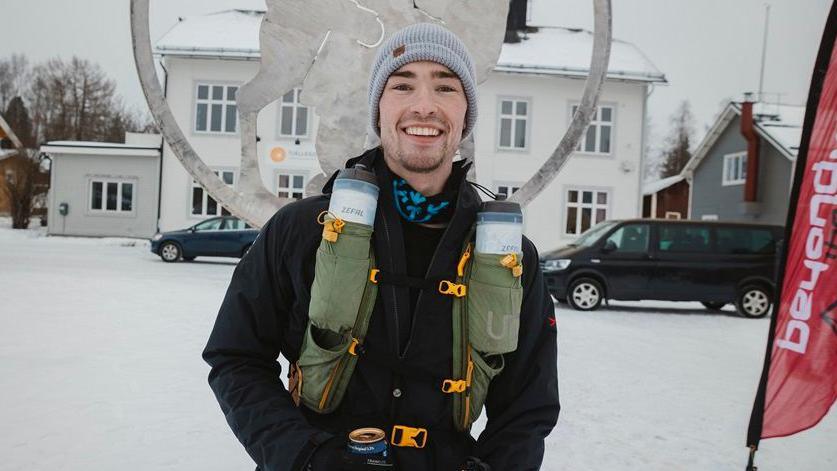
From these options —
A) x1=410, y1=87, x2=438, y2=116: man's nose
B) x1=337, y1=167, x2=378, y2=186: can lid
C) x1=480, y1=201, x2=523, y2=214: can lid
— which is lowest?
x1=480, y1=201, x2=523, y2=214: can lid

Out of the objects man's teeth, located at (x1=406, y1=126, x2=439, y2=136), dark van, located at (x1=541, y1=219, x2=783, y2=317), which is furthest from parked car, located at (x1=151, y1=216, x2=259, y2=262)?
man's teeth, located at (x1=406, y1=126, x2=439, y2=136)

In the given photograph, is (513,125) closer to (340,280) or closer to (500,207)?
(500,207)

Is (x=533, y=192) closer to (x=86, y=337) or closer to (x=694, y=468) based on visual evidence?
(x=694, y=468)

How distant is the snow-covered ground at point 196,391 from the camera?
4477mm

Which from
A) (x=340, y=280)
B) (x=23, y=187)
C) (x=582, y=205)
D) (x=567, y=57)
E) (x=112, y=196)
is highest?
(x=567, y=57)

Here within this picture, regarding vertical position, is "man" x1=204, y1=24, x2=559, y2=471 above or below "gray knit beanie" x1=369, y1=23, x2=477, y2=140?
below

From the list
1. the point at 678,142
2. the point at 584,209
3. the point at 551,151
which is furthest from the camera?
the point at 678,142

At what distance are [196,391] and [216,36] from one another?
17699 mm

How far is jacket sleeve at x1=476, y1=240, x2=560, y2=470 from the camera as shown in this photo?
77.5 inches

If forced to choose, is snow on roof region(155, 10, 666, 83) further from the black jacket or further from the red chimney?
the black jacket

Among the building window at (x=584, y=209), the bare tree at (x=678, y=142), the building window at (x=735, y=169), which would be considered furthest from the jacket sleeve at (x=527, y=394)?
the bare tree at (x=678, y=142)

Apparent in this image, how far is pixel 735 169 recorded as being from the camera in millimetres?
29156

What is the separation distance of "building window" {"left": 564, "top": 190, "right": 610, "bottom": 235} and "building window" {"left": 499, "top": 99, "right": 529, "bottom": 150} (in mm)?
2629

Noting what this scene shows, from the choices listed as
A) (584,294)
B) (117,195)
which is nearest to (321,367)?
(584,294)
